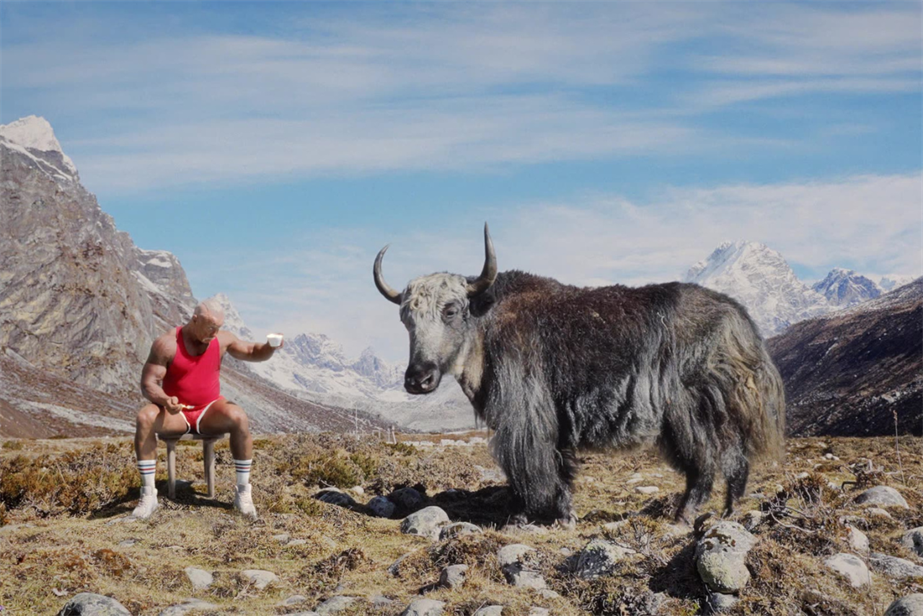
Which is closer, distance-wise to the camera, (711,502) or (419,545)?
(419,545)

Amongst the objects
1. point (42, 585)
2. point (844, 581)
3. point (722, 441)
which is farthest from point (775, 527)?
point (42, 585)

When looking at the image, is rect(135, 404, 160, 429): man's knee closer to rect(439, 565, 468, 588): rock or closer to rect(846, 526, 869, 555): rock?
rect(439, 565, 468, 588): rock

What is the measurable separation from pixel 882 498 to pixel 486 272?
17.1ft

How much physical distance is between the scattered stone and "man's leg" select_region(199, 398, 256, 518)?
100 inches

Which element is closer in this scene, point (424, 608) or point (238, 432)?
point (424, 608)

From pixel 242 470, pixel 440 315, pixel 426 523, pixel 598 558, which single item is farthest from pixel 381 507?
pixel 598 558

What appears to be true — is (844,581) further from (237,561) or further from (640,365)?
(237,561)

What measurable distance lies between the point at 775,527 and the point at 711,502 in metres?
3.81

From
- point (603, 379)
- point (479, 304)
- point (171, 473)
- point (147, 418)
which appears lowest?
point (171, 473)

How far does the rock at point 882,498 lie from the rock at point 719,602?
4.45 meters

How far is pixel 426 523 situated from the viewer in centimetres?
898

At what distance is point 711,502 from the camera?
10.3m

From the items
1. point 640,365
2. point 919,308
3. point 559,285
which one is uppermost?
point 559,285

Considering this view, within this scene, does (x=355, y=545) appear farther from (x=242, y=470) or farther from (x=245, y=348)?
(x=245, y=348)
